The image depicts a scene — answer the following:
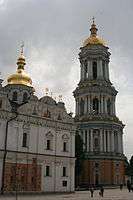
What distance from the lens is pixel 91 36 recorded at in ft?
248

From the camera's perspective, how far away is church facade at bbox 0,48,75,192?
132 ft

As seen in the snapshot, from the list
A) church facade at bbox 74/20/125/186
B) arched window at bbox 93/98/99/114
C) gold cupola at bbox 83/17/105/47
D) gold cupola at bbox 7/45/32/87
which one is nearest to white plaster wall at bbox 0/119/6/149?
gold cupola at bbox 7/45/32/87

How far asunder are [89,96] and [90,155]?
11.7m

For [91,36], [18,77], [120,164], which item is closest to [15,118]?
[18,77]

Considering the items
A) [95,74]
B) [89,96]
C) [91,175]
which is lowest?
[91,175]

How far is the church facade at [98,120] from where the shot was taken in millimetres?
65062

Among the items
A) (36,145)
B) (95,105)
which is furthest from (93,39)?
(36,145)

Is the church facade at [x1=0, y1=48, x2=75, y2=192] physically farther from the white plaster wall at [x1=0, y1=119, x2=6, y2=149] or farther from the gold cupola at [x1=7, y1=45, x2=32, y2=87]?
the gold cupola at [x1=7, y1=45, x2=32, y2=87]

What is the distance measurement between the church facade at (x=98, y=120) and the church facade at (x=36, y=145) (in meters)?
18.2

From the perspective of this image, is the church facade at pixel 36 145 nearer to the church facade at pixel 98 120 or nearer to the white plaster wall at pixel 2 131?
the white plaster wall at pixel 2 131

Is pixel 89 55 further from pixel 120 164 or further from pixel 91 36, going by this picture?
pixel 120 164

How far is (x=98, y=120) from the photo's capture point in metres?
67.0

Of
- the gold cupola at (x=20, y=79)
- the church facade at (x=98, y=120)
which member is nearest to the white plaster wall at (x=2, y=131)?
the gold cupola at (x=20, y=79)

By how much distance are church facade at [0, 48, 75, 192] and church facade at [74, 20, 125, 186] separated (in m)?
18.2
